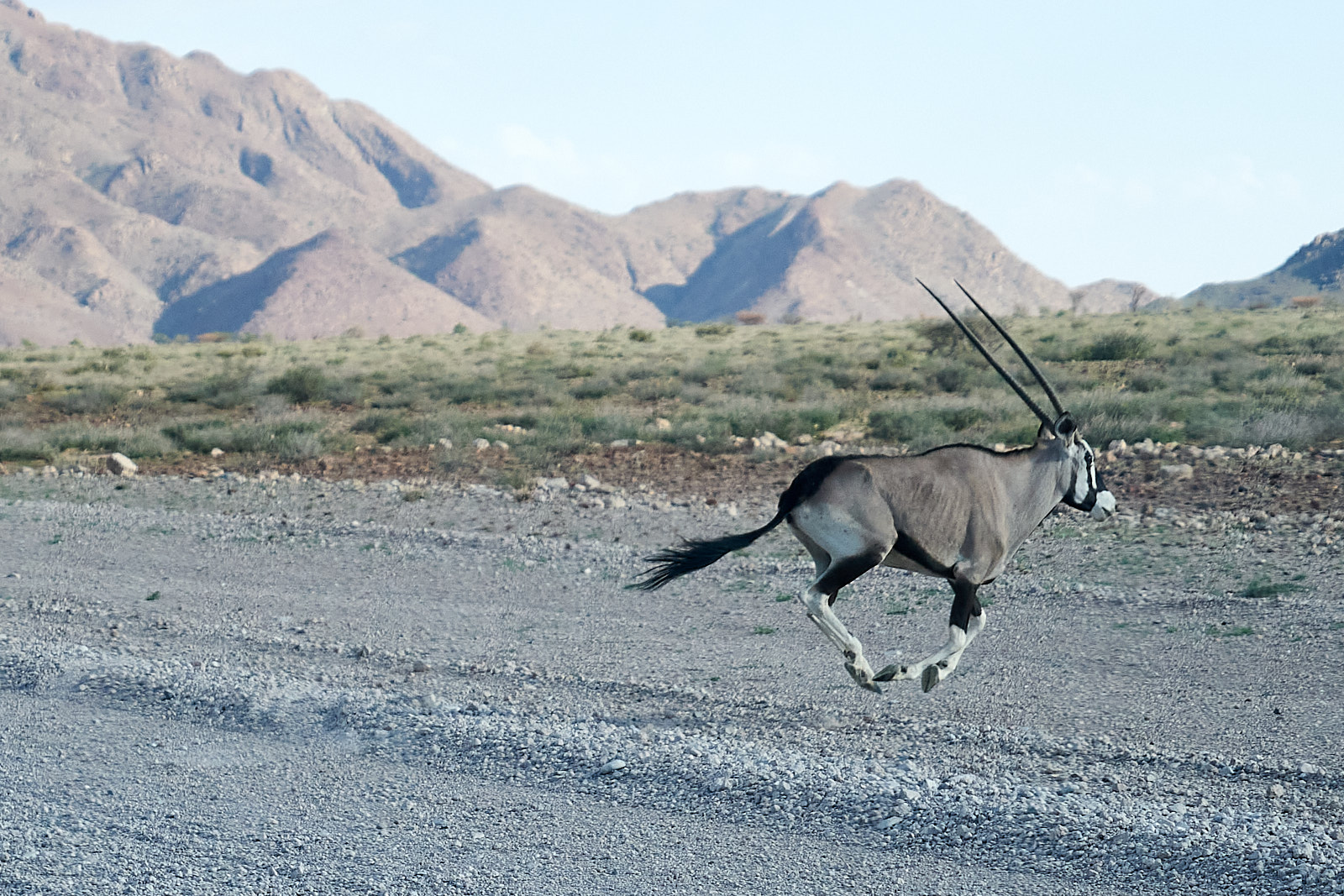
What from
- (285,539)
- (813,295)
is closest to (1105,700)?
(285,539)

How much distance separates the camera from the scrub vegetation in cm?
1891

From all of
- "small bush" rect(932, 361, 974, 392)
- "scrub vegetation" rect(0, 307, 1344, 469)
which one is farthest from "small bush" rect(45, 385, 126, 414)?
"small bush" rect(932, 361, 974, 392)

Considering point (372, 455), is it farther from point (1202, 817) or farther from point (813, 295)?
point (813, 295)

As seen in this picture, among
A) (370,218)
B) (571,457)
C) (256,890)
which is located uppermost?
(370,218)

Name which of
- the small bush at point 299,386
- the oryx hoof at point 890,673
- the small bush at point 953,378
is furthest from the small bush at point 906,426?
the small bush at point 299,386

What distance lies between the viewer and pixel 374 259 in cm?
15050

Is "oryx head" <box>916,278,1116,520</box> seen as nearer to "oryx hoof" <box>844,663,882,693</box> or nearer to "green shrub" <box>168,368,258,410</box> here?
"oryx hoof" <box>844,663,882,693</box>

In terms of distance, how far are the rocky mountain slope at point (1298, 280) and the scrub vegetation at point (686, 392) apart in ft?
127

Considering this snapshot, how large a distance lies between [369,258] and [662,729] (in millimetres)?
151840

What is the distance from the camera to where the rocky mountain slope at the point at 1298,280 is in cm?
7906

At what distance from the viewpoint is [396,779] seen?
5535 millimetres

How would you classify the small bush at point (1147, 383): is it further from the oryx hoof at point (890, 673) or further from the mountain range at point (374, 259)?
the mountain range at point (374, 259)

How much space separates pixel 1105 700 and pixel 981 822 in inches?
75.7

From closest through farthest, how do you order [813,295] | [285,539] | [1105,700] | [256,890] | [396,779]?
1. [256,890]
2. [396,779]
3. [1105,700]
4. [285,539]
5. [813,295]
